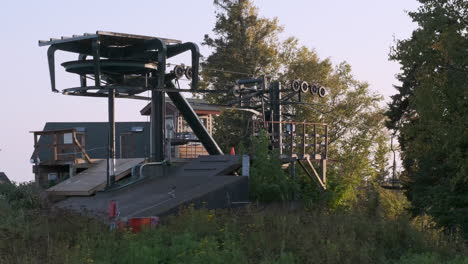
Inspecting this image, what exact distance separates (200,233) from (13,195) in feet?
35.8

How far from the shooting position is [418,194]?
27000mm

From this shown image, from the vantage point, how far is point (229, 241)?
12.7 meters

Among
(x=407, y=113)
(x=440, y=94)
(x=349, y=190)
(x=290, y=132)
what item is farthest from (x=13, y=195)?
(x=407, y=113)

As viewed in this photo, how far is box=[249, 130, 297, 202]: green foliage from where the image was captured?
73.0 ft

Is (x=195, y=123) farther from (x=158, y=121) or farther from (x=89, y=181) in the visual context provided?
(x=89, y=181)

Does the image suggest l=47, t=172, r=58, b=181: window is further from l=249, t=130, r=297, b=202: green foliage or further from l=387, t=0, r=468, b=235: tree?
l=387, t=0, r=468, b=235: tree

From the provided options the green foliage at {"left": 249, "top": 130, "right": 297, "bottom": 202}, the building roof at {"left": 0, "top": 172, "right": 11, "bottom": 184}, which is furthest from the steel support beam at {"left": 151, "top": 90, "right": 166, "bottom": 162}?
the building roof at {"left": 0, "top": 172, "right": 11, "bottom": 184}

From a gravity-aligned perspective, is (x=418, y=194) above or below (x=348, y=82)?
below

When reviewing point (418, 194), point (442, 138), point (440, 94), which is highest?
point (440, 94)

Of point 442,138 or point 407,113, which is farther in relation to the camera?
point 407,113

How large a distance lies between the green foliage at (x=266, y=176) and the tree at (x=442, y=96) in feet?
16.9

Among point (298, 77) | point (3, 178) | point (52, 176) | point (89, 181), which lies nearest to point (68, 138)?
point (52, 176)

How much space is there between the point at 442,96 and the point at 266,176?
21.5 ft

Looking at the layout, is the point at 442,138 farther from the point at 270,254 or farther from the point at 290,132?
the point at 270,254
